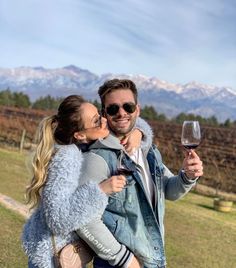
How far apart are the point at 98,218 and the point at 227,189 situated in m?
18.5

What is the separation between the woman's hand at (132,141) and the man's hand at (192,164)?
0.78 ft

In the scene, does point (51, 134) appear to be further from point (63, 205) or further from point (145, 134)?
point (145, 134)

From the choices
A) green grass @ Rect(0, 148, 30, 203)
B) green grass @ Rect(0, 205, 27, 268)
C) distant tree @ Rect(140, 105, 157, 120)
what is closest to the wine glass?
green grass @ Rect(0, 205, 27, 268)

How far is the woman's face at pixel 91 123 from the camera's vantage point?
225 cm

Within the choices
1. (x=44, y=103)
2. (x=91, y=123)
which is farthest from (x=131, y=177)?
(x=44, y=103)

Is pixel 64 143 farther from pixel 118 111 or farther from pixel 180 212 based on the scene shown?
pixel 180 212

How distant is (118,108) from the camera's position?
227 centimetres

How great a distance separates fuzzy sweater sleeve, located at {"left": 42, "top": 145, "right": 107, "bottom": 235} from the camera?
205 cm

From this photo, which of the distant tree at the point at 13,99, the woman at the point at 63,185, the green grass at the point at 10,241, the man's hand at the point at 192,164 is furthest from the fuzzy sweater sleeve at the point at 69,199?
the distant tree at the point at 13,99

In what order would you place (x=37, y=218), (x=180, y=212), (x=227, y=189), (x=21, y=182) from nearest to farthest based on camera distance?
(x=37, y=218), (x=180, y=212), (x=21, y=182), (x=227, y=189)

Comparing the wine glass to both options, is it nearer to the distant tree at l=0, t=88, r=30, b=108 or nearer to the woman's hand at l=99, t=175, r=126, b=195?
the woman's hand at l=99, t=175, r=126, b=195

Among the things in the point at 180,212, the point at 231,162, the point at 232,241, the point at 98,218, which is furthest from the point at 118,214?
the point at 231,162

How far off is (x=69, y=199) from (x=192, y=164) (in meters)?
0.61

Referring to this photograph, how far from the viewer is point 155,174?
2.31m
